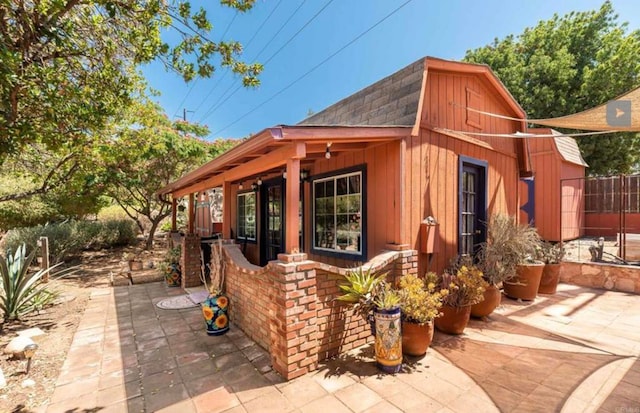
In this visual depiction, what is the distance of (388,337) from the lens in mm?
3078

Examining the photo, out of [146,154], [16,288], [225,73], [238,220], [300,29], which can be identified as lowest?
[16,288]

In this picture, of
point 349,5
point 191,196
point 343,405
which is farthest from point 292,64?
point 343,405

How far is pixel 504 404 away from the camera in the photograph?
101 inches

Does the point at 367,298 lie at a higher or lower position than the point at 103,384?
higher

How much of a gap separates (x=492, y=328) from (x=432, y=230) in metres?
1.60

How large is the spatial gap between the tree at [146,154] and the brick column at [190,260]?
2481 millimetres

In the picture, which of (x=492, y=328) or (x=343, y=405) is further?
(x=492, y=328)

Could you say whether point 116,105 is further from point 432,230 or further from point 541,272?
point 541,272

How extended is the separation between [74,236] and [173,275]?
6.75 metres

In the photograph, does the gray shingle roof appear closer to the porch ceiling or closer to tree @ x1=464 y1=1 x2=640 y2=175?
the porch ceiling

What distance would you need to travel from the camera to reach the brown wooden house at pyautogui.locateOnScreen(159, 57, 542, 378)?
3225 millimetres

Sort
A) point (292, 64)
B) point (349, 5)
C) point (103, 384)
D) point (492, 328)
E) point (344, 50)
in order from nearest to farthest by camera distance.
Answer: point (103, 384), point (492, 328), point (349, 5), point (344, 50), point (292, 64)

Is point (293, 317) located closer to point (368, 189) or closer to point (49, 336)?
point (368, 189)

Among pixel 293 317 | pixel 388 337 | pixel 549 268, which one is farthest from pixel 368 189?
pixel 549 268
